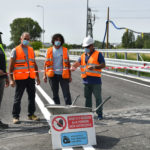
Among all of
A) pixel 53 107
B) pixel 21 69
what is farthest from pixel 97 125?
pixel 21 69

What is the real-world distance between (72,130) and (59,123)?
0.79 ft

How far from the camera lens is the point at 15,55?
20.5ft

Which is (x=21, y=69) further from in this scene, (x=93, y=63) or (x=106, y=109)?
(x=106, y=109)

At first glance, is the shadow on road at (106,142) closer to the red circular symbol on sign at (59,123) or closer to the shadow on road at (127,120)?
the red circular symbol on sign at (59,123)

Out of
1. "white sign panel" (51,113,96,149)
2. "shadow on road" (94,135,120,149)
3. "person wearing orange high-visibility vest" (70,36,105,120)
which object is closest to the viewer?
"white sign panel" (51,113,96,149)

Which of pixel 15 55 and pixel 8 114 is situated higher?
pixel 15 55

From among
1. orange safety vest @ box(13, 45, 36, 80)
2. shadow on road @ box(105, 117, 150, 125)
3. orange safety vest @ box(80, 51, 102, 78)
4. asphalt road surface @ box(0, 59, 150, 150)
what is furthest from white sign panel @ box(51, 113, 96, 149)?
orange safety vest @ box(13, 45, 36, 80)

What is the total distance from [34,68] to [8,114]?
1.44m

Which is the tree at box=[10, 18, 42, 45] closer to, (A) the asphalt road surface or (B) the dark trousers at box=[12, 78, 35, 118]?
(A) the asphalt road surface

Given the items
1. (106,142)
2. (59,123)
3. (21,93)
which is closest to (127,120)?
(106,142)

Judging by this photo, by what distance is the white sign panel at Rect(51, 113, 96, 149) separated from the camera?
449 cm

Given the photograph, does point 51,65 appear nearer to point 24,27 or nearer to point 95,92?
point 95,92

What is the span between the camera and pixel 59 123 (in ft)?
14.8

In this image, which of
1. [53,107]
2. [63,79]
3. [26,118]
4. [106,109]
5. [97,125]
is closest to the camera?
[53,107]
